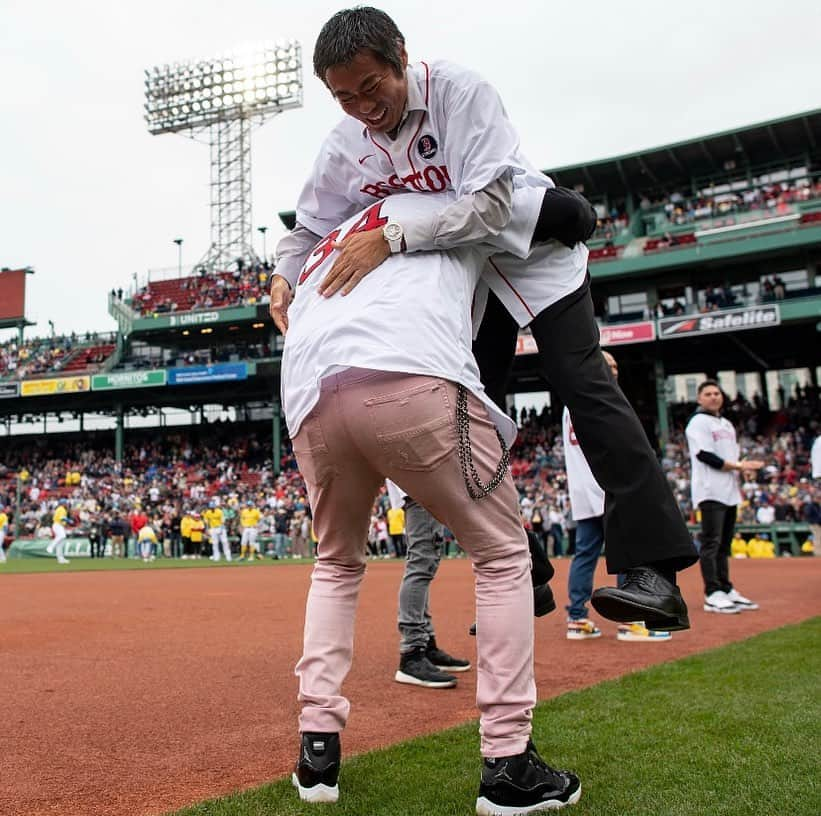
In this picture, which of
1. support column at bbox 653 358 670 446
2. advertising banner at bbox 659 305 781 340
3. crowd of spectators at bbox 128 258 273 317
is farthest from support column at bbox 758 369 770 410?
crowd of spectators at bbox 128 258 273 317

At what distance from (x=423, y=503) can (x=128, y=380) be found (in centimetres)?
3770

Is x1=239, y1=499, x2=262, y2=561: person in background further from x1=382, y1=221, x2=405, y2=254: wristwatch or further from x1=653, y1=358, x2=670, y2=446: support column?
x1=382, y1=221, x2=405, y2=254: wristwatch

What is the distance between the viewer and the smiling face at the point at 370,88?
214 cm

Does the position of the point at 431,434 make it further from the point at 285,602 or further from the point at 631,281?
the point at 631,281

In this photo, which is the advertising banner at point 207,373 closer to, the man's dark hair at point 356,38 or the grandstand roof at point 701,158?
the grandstand roof at point 701,158

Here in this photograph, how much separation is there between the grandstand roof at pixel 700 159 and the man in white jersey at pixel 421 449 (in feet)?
110

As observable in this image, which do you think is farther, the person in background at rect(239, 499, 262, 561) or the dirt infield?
the person in background at rect(239, 499, 262, 561)

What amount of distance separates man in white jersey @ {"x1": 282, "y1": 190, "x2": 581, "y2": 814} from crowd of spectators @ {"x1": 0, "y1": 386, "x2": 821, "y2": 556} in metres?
17.6

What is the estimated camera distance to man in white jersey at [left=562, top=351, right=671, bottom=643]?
18.7 feet

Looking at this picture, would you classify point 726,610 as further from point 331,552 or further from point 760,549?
point 760,549

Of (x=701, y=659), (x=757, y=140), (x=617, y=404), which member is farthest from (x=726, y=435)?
(x=757, y=140)

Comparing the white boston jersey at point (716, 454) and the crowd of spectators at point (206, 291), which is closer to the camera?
the white boston jersey at point (716, 454)

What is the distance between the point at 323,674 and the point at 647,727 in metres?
1.29

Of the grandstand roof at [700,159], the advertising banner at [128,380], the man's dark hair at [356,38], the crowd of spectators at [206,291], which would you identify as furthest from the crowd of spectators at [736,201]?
the man's dark hair at [356,38]
